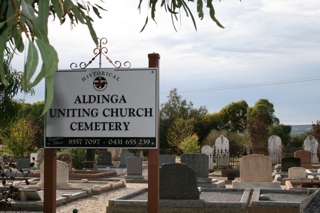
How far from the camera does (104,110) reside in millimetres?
6277

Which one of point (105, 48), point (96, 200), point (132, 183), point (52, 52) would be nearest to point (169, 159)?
point (132, 183)

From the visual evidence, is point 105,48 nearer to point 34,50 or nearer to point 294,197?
point 34,50

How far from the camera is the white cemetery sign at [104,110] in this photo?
6207mm

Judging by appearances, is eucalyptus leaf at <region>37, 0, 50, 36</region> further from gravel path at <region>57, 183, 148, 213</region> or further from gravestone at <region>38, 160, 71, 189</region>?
gravestone at <region>38, 160, 71, 189</region>

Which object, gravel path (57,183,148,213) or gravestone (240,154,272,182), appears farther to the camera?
gravestone (240,154,272,182)

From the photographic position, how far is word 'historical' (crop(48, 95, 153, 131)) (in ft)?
20.4

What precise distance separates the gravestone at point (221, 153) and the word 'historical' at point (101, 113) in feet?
82.4

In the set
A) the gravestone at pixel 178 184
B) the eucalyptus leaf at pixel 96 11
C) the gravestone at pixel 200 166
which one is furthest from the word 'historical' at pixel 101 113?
the gravestone at pixel 200 166

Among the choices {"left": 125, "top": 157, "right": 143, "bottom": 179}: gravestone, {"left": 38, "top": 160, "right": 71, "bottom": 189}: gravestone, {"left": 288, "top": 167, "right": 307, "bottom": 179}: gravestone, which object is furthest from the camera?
{"left": 125, "top": 157, "right": 143, "bottom": 179}: gravestone

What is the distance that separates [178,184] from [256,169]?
6.31 meters

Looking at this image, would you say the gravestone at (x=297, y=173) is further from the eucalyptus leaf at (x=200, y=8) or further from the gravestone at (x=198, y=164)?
the eucalyptus leaf at (x=200, y=8)

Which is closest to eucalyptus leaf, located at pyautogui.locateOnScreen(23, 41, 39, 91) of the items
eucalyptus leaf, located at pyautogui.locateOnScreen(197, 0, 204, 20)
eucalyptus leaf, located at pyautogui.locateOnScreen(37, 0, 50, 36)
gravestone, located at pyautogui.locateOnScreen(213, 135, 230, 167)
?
eucalyptus leaf, located at pyautogui.locateOnScreen(37, 0, 50, 36)

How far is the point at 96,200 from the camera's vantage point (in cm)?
1558

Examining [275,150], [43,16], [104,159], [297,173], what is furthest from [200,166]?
[275,150]
